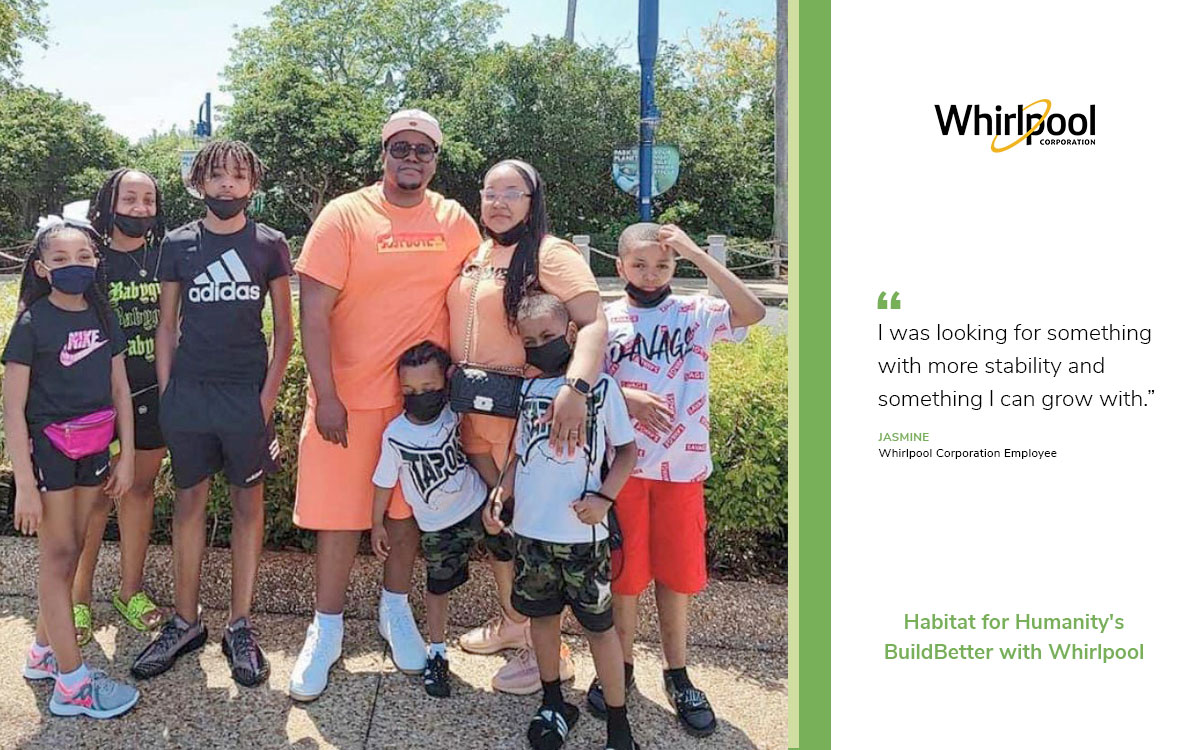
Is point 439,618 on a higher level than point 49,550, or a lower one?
lower

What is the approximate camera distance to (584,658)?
3.54 metres

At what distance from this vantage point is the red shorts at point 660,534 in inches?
120

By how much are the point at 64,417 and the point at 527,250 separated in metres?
1.56

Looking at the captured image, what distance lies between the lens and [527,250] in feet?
9.74

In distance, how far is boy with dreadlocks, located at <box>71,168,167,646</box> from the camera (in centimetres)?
331

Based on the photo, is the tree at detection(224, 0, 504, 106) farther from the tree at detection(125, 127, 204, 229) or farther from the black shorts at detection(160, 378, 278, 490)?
the black shorts at detection(160, 378, 278, 490)

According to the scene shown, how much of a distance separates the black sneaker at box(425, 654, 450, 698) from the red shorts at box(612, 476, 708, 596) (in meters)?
0.71

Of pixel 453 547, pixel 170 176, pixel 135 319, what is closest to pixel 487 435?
pixel 453 547

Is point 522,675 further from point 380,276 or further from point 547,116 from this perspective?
point 547,116

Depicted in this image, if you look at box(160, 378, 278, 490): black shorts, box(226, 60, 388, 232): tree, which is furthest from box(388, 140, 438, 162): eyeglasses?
box(226, 60, 388, 232): tree

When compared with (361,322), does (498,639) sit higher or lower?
lower
